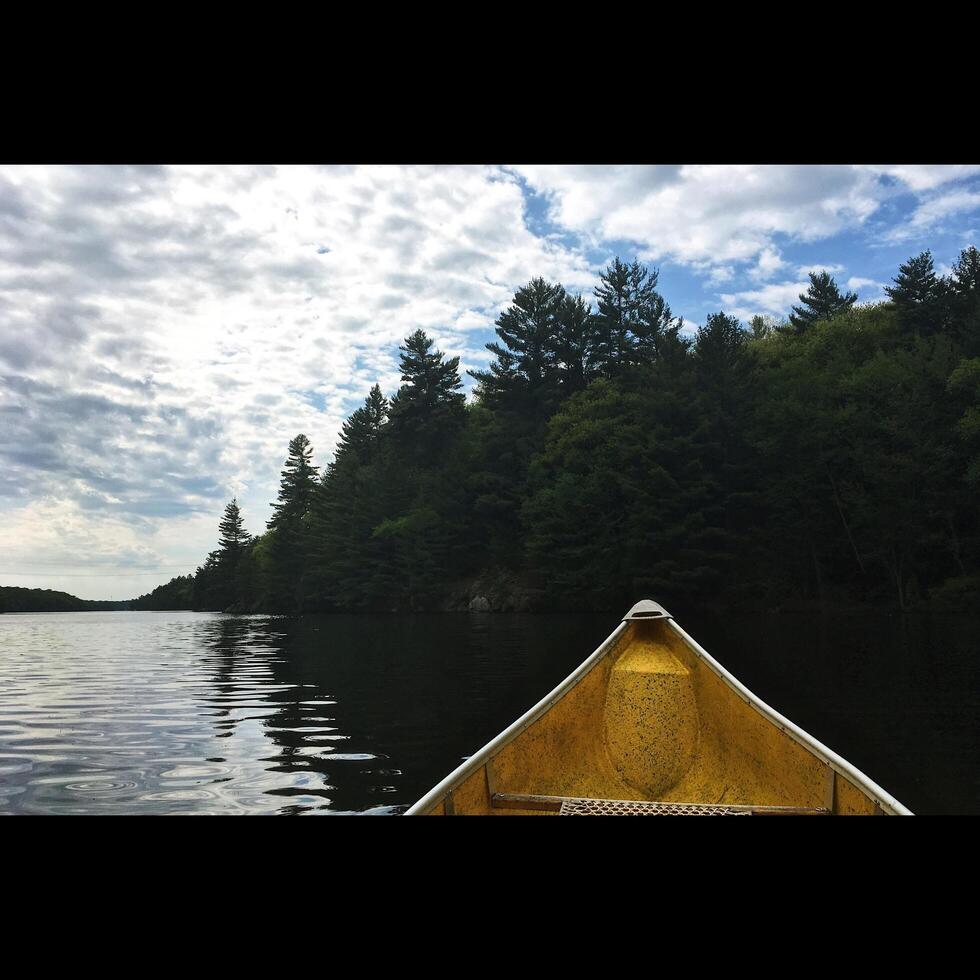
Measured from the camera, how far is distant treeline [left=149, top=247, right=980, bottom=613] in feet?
119

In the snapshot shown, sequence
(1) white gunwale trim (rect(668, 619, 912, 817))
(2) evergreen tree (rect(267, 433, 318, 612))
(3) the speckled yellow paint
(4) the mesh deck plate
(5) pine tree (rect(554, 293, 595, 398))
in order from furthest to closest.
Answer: (2) evergreen tree (rect(267, 433, 318, 612)) < (5) pine tree (rect(554, 293, 595, 398)) < (3) the speckled yellow paint < (4) the mesh deck plate < (1) white gunwale trim (rect(668, 619, 912, 817))

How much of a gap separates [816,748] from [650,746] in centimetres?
144

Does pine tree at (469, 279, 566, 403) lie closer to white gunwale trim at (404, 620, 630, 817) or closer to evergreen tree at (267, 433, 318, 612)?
evergreen tree at (267, 433, 318, 612)

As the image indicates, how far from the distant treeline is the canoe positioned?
1278 inches

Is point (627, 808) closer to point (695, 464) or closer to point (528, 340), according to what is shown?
point (695, 464)

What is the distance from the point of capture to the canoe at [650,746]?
463 cm

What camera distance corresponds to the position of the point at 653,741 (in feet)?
18.3

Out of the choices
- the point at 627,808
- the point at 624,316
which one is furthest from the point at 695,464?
the point at 627,808

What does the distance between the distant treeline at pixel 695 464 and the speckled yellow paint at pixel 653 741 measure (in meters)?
32.5

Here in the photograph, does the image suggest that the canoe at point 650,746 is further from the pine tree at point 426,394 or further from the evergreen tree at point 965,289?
the pine tree at point 426,394

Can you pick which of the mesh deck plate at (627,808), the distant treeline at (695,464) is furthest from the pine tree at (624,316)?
the mesh deck plate at (627,808)

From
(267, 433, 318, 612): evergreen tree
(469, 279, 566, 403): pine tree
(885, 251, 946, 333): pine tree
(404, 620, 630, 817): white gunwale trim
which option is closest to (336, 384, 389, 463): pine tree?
(267, 433, 318, 612): evergreen tree
